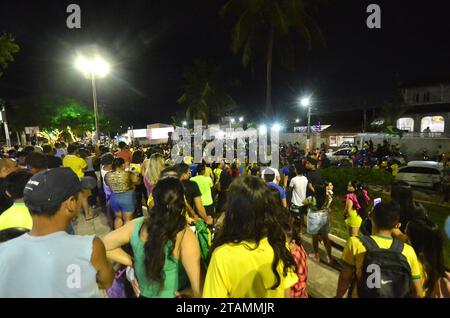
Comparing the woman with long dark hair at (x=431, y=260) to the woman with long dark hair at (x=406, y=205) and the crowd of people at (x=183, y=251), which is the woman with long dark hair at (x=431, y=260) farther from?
the woman with long dark hair at (x=406, y=205)

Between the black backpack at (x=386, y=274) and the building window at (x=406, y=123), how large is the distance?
37.9 metres

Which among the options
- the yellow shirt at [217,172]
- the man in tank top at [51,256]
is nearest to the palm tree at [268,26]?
the yellow shirt at [217,172]

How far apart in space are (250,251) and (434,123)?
128 ft

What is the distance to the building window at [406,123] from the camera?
33844 mm

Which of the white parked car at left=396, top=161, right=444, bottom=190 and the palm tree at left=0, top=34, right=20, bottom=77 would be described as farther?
the palm tree at left=0, top=34, right=20, bottom=77

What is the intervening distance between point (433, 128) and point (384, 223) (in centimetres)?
3727

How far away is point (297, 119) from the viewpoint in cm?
5225

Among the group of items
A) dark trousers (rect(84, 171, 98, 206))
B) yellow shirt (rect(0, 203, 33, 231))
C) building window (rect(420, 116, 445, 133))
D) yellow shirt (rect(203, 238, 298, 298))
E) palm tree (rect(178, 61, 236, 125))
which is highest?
palm tree (rect(178, 61, 236, 125))

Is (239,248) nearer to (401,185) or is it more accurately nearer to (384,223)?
(384,223)

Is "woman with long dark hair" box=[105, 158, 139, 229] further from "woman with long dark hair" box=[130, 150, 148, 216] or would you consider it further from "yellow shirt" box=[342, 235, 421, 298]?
"yellow shirt" box=[342, 235, 421, 298]

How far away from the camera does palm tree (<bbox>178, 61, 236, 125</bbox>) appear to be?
3607 cm

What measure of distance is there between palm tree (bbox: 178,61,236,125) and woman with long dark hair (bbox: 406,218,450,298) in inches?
1329

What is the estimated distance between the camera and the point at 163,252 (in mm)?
2230

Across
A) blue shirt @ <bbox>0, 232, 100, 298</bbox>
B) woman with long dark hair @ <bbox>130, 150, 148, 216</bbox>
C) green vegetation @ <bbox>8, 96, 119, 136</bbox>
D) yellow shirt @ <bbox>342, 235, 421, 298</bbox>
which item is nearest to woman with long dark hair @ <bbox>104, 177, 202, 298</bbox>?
blue shirt @ <bbox>0, 232, 100, 298</bbox>
